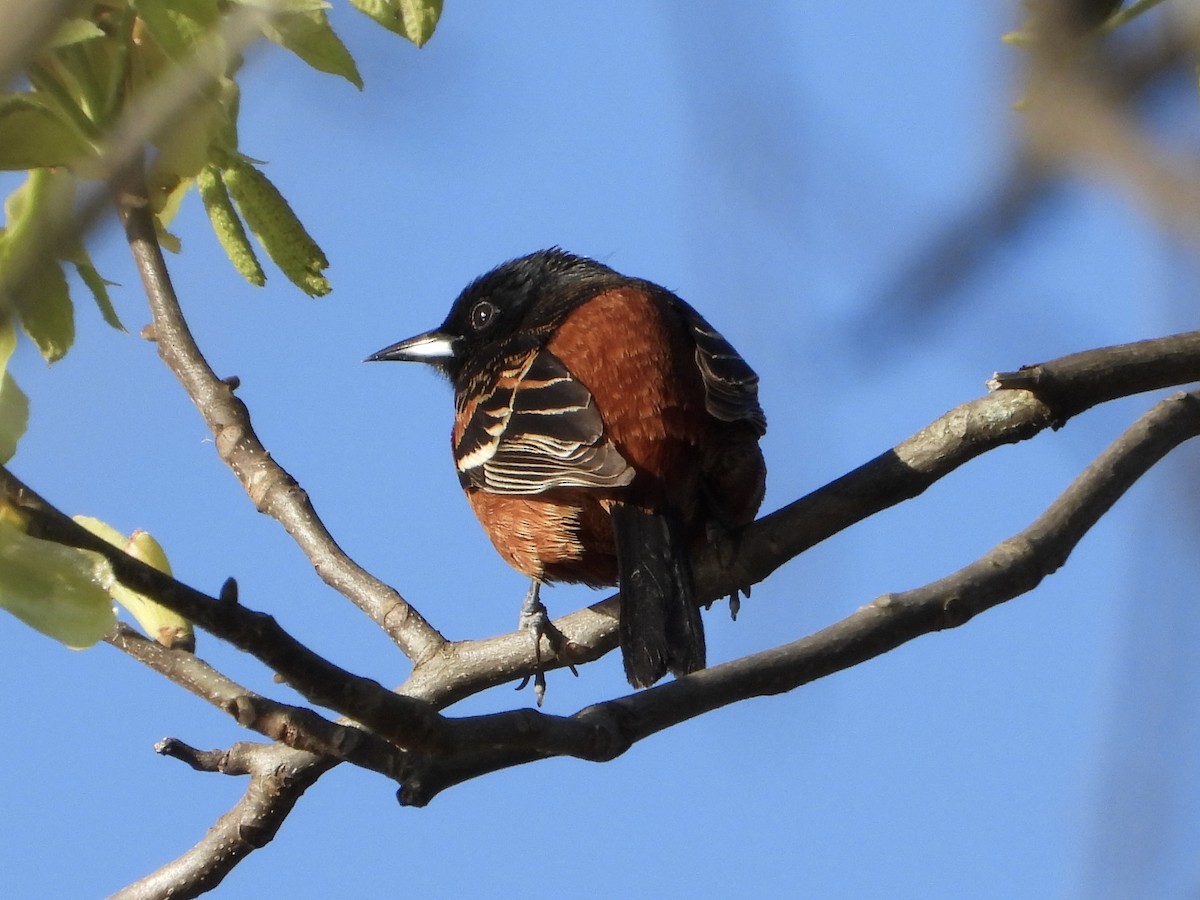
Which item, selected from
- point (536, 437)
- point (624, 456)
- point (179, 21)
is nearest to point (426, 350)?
point (536, 437)

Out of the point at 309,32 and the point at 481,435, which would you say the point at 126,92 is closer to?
the point at 309,32

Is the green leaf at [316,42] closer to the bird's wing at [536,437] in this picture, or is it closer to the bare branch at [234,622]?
the bare branch at [234,622]

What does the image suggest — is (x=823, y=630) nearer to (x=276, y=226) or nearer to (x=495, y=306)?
(x=276, y=226)

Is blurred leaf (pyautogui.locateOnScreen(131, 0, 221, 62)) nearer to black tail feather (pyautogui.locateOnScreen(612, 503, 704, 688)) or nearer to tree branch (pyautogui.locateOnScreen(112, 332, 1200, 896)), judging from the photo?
tree branch (pyautogui.locateOnScreen(112, 332, 1200, 896))

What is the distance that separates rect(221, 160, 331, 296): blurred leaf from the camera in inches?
98.5

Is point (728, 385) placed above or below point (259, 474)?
above

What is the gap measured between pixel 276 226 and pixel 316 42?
45 centimetres

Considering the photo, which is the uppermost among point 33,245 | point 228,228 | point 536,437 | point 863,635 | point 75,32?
point 536,437

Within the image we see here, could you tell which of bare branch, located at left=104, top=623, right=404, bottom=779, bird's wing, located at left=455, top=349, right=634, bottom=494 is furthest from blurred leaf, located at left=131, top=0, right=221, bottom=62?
bird's wing, located at left=455, top=349, right=634, bottom=494

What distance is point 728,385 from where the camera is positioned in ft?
13.4

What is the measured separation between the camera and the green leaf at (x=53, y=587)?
156 centimetres

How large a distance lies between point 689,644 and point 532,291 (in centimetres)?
260

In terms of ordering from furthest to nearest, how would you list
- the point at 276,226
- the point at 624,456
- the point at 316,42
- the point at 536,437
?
1. the point at 536,437
2. the point at 624,456
3. the point at 276,226
4. the point at 316,42

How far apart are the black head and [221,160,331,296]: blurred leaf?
313 centimetres
